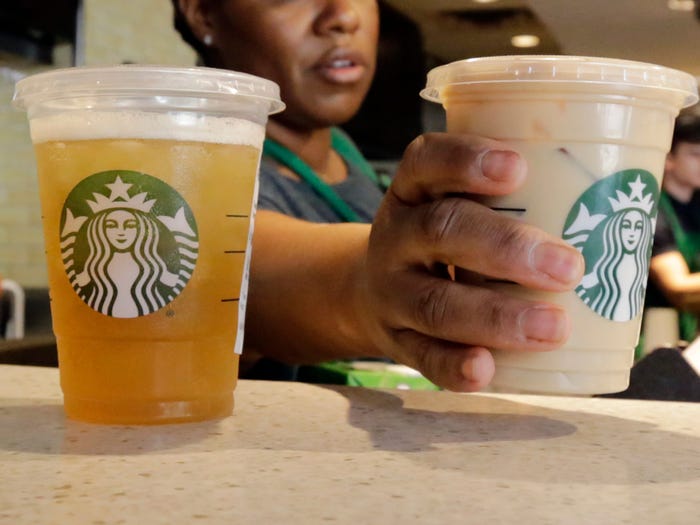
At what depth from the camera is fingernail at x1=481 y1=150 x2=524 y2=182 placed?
56cm

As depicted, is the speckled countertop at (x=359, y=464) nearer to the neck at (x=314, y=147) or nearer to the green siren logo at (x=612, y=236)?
the green siren logo at (x=612, y=236)

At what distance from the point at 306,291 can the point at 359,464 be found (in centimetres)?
51

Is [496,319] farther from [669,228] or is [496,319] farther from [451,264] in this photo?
[669,228]

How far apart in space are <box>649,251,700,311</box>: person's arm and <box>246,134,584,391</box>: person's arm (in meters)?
1.12

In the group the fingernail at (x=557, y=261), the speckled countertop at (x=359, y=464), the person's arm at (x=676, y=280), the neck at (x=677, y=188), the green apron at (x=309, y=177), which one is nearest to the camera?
the speckled countertop at (x=359, y=464)

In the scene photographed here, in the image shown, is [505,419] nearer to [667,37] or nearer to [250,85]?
[250,85]

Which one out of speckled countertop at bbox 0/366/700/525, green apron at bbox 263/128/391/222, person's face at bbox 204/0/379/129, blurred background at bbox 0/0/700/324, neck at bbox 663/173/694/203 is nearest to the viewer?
speckled countertop at bbox 0/366/700/525

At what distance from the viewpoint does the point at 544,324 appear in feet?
1.82

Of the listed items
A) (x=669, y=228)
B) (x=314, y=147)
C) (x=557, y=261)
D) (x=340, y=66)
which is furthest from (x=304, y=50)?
(x=557, y=261)

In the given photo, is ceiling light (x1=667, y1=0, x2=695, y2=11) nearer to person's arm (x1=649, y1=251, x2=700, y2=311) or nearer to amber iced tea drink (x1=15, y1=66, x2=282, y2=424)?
person's arm (x1=649, y1=251, x2=700, y2=311)

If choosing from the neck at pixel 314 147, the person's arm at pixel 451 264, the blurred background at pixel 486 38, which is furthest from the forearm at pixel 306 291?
the blurred background at pixel 486 38

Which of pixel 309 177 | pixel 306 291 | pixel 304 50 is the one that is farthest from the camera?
pixel 304 50

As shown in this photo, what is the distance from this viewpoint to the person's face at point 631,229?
0.57 m

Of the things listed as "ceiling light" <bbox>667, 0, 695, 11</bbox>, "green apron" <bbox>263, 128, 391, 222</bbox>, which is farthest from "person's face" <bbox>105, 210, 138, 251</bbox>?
"ceiling light" <bbox>667, 0, 695, 11</bbox>
